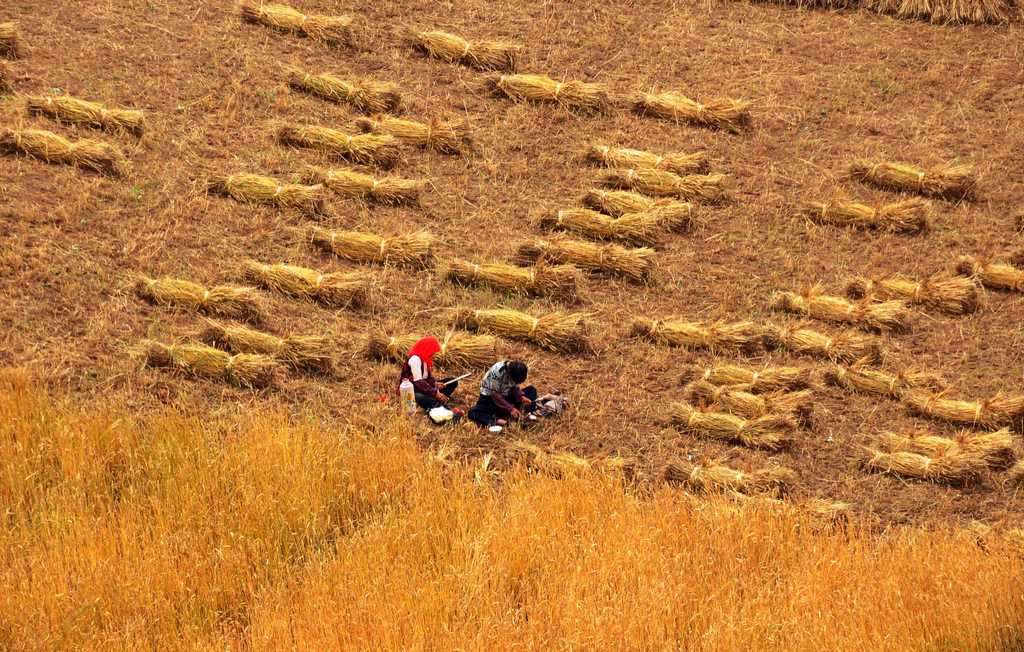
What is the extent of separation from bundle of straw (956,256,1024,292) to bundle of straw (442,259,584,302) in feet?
14.7

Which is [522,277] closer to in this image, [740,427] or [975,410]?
[740,427]

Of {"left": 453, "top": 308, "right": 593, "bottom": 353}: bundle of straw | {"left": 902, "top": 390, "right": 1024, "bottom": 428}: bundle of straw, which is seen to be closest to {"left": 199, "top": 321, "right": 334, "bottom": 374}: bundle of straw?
{"left": 453, "top": 308, "right": 593, "bottom": 353}: bundle of straw

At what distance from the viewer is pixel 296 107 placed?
650 inches

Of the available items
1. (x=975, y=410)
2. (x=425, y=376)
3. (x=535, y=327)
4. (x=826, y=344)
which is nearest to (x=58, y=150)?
(x=425, y=376)

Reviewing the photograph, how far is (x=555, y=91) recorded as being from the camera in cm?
1716

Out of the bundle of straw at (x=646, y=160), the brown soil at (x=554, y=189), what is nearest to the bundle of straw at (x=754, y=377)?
the brown soil at (x=554, y=189)

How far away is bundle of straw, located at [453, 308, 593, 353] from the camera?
43.3 ft

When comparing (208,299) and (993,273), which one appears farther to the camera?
(993,273)

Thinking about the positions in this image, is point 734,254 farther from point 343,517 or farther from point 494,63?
point 343,517

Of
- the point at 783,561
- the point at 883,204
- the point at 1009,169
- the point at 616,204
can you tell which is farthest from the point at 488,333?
the point at 1009,169

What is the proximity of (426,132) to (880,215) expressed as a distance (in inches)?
222

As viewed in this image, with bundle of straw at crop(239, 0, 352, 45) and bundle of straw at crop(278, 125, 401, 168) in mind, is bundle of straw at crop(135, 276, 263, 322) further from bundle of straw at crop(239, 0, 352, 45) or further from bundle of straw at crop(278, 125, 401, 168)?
bundle of straw at crop(239, 0, 352, 45)

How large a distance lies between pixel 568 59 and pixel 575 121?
63.3 inches

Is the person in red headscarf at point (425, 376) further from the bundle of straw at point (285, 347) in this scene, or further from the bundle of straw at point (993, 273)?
the bundle of straw at point (993, 273)
